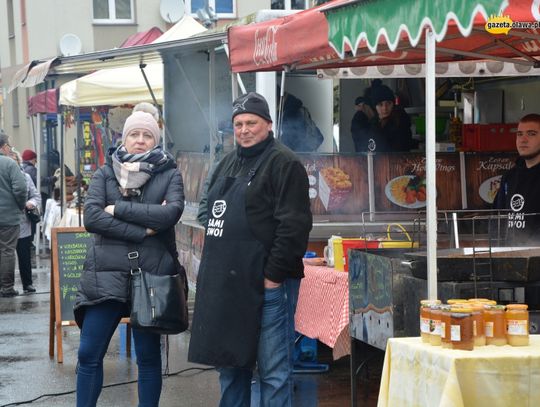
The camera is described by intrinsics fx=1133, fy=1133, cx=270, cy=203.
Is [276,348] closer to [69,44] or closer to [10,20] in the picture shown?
[69,44]

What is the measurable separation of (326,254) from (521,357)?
3.27 metres

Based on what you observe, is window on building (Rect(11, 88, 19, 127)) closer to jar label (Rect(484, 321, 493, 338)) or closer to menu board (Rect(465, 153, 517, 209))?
menu board (Rect(465, 153, 517, 209))

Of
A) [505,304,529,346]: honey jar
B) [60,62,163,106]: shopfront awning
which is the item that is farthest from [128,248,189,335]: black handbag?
[60,62,163,106]: shopfront awning

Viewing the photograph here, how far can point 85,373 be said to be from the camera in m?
6.27

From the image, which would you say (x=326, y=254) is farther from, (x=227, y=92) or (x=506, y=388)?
(x=227, y=92)

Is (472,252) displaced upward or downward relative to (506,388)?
upward

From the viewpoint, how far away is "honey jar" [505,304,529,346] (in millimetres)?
4543

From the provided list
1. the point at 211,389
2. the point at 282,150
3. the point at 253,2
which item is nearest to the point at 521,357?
the point at 282,150

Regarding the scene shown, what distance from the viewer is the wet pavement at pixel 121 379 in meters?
7.52

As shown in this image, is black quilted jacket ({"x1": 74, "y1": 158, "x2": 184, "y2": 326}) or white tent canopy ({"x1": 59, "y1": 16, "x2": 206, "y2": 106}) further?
white tent canopy ({"x1": 59, "y1": 16, "x2": 206, "y2": 106})

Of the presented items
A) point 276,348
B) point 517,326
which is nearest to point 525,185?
point 276,348

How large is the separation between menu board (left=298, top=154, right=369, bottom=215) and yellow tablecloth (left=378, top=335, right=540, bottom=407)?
14.6 feet

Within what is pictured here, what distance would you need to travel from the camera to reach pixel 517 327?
14.9 ft

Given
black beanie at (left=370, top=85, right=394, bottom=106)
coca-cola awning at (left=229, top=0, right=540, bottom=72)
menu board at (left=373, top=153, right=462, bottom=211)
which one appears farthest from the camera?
black beanie at (left=370, top=85, right=394, bottom=106)
